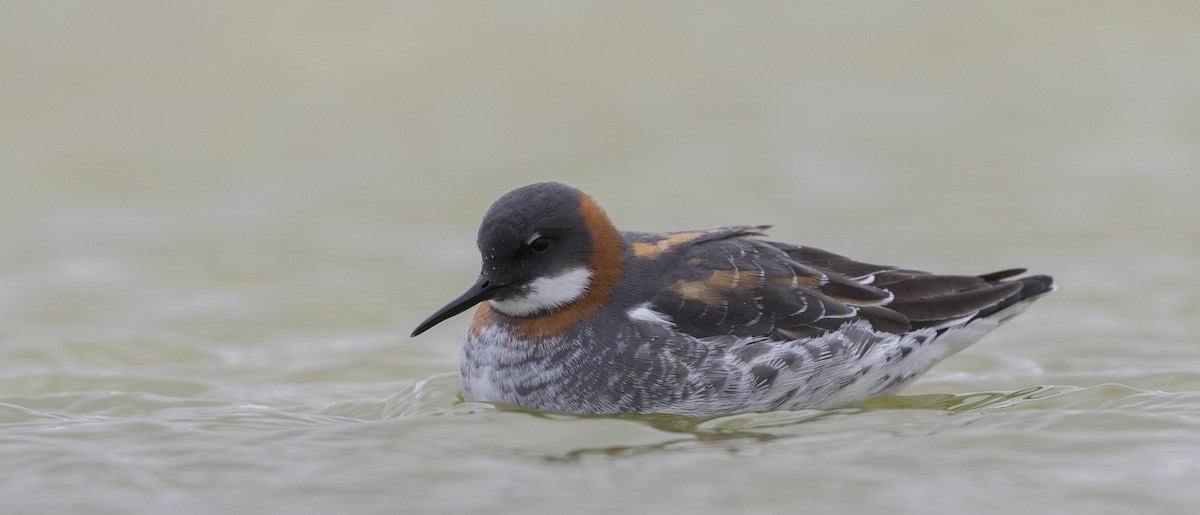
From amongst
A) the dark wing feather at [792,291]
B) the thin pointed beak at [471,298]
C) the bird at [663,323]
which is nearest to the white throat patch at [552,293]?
the bird at [663,323]

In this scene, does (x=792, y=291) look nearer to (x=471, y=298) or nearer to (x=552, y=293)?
(x=552, y=293)

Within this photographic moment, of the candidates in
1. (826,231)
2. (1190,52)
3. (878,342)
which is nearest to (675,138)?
(826,231)

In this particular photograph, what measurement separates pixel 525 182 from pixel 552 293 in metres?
5.53

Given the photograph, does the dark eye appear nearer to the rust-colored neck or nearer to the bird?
the bird

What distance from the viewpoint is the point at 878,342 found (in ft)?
26.3

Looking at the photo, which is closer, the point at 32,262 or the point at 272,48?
the point at 32,262

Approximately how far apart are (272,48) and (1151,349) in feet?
32.3

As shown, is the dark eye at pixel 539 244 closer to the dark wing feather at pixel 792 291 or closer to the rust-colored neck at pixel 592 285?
the rust-colored neck at pixel 592 285

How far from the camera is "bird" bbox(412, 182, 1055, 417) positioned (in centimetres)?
768

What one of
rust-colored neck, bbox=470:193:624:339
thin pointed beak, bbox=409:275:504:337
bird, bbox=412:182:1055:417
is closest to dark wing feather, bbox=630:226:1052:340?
bird, bbox=412:182:1055:417

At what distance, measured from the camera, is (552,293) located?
7.88 m

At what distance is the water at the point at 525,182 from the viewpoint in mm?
6480

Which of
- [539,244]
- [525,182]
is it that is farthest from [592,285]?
[525,182]

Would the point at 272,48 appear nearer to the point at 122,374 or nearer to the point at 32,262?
the point at 32,262
